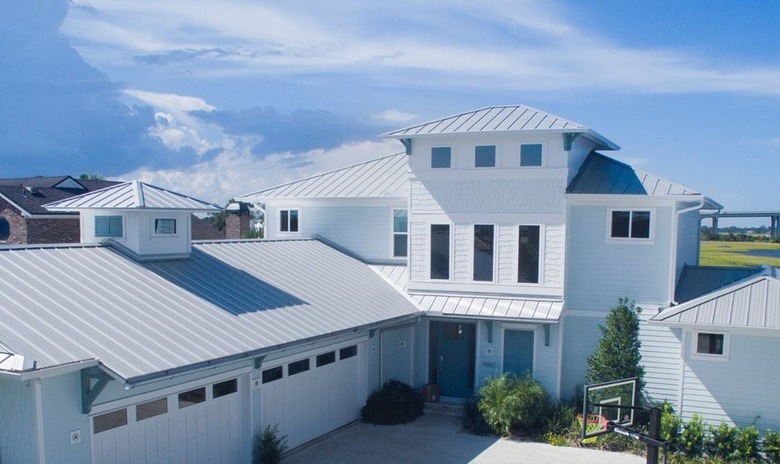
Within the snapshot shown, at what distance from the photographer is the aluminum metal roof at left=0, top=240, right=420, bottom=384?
912 cm

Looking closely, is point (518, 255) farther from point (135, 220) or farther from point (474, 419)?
point (135, 220)

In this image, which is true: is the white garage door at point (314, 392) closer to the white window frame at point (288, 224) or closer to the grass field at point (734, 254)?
the white window frame at point (288, 224)

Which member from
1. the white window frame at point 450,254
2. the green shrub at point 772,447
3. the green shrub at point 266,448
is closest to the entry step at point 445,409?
the white window frame at point 450,254

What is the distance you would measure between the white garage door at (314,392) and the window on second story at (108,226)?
4.17 m

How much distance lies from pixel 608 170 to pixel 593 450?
728cm

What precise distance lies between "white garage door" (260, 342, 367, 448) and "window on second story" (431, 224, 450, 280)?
2889mm

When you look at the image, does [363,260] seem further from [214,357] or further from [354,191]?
[214,357]

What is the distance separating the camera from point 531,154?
16.2 m

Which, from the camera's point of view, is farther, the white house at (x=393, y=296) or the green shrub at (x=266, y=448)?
the green shrub at (x=266, y=448)

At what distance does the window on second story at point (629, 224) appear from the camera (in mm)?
15828

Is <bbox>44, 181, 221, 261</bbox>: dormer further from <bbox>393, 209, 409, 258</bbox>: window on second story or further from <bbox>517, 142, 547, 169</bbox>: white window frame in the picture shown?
<bbox>517, 142, 547, 169</bbox>: white window frame

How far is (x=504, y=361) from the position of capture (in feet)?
55.2

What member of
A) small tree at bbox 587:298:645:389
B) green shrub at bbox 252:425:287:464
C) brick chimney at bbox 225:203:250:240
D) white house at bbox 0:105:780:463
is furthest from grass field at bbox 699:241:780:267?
brick chimney at bbox 225:203:250:240

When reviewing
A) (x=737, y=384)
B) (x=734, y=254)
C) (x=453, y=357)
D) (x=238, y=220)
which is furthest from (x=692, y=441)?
(x=238, y=220)
